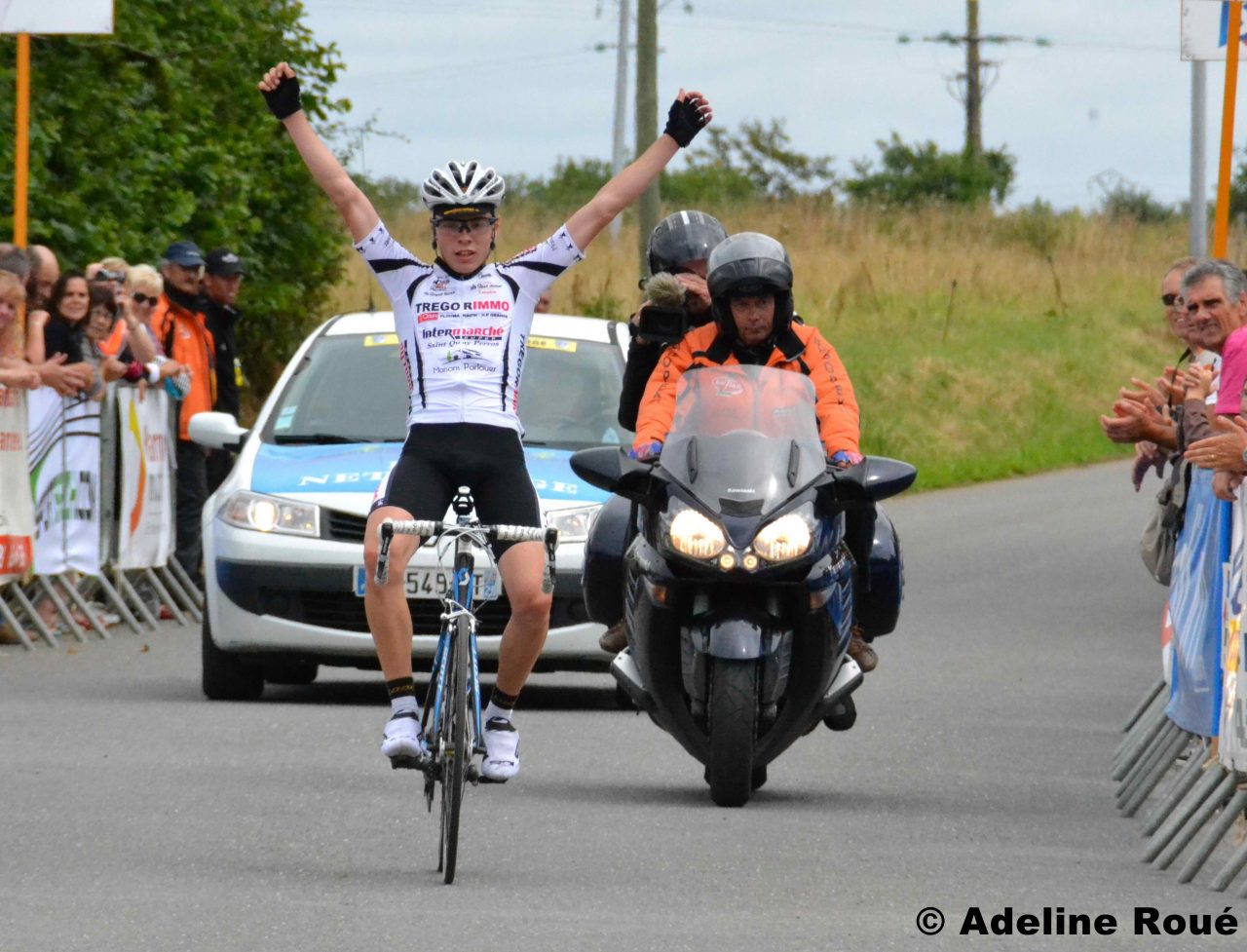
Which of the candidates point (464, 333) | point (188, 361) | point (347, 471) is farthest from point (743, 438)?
point (188, 361)

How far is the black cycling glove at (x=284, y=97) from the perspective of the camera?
9.38 metres

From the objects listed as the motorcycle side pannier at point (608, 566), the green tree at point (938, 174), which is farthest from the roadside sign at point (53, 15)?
the green tree at point (938, 174)

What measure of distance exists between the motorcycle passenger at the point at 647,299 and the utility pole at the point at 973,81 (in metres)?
59.0

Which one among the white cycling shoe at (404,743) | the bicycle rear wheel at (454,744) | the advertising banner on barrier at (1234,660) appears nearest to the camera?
the bicycle rear wheel at (454,744)

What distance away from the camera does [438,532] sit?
8.62 metres

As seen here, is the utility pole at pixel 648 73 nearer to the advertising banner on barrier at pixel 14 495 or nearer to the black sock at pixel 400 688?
the advertising banner on barrier at pixel 14 495

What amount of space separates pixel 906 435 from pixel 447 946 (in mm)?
30576

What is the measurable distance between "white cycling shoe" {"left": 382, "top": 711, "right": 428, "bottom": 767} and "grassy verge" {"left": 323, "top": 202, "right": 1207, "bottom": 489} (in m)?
24.4

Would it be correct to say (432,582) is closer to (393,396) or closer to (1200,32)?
(393,396)

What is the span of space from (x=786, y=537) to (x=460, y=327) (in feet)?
4.17

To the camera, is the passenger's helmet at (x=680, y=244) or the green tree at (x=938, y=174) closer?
the passenger's helmet at (x=680, y=244)

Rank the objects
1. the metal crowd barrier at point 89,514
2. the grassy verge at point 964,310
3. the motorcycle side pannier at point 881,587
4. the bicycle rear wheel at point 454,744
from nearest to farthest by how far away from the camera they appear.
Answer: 1. the bicycle rear wheel at point 454,744
2. the motorcycle side pannier at point 881,587
3. the metal crowd barrier at point 89,514
4. the grassy verge at point 964,310

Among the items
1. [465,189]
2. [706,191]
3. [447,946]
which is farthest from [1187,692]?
[706,191]

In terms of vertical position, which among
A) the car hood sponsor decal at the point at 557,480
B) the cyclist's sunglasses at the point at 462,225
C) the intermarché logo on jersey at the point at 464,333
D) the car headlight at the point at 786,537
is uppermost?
the cyclist's sunglasses at the point at 462,225
